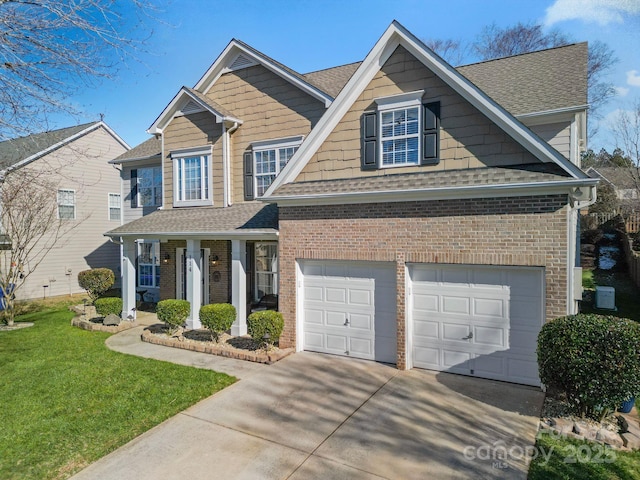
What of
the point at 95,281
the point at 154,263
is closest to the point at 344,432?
the point at 95,281

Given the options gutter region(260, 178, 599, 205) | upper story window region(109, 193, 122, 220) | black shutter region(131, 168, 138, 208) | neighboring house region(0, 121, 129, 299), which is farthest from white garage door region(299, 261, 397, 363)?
upper story window region(109, 193, 122, 220)

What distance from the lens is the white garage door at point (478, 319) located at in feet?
26.6

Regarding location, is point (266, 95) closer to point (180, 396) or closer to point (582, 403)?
point (180, 396)

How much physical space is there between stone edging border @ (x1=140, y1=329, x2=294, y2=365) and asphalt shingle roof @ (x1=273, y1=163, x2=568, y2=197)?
4.06m

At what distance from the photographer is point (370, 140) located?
32.3ft

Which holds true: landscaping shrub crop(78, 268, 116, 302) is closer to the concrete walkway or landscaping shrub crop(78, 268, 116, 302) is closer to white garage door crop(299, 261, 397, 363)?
white garage door crop(299, 261, 397, 363)

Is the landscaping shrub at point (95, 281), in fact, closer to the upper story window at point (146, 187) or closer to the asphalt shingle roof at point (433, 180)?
the upper story window at point (146, 187)

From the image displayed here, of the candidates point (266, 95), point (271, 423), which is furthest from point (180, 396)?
point (266, 95)

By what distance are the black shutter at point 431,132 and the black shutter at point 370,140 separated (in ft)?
3.91

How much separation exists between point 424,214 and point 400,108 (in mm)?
2694

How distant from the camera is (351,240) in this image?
973 cm

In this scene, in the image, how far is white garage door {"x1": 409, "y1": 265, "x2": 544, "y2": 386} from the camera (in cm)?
810

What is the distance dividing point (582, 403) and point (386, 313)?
13.6 ft

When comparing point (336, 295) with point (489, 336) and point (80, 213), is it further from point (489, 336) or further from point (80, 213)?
point (80, 213)
